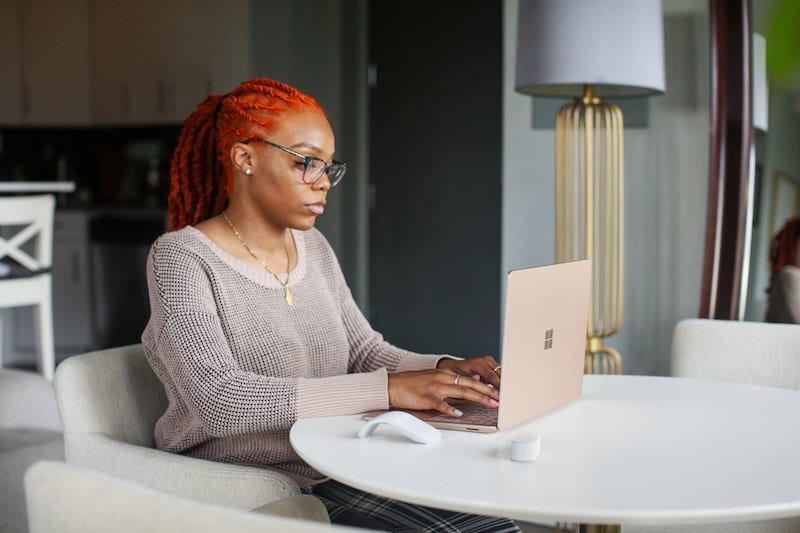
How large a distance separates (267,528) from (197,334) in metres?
0.89

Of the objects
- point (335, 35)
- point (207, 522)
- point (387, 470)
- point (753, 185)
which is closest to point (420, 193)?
point (335, 35)

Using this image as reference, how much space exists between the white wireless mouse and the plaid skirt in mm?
263

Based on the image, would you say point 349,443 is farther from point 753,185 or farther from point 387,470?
point 753,185

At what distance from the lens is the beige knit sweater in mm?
1617

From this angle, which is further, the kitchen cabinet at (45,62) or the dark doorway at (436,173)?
the kitchen cabinet at (45,62)

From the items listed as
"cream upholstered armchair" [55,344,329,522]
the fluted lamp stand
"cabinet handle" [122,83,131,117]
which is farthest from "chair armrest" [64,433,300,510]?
"cabinet handle" [122,83,131,117]

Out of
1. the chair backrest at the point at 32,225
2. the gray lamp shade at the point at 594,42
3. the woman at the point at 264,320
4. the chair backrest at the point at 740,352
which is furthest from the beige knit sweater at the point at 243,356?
the chair backrest at the point at 32,225

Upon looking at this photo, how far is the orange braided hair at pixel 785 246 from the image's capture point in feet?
10.8

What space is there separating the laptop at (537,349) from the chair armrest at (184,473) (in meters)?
0.19

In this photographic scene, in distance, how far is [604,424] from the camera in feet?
5.16

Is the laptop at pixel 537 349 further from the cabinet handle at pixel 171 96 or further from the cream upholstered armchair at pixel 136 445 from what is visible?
the cabinet handle at pixel 171 96

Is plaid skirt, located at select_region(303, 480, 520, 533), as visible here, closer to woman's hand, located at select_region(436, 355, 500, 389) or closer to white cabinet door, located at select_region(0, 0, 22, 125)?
woman's hand, located at select_region(436, 355, 500, 389)

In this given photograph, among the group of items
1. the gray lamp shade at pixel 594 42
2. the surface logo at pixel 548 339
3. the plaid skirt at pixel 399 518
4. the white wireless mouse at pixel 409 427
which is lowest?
the plaid skirt at pixel 399 518

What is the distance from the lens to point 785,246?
3295mm
